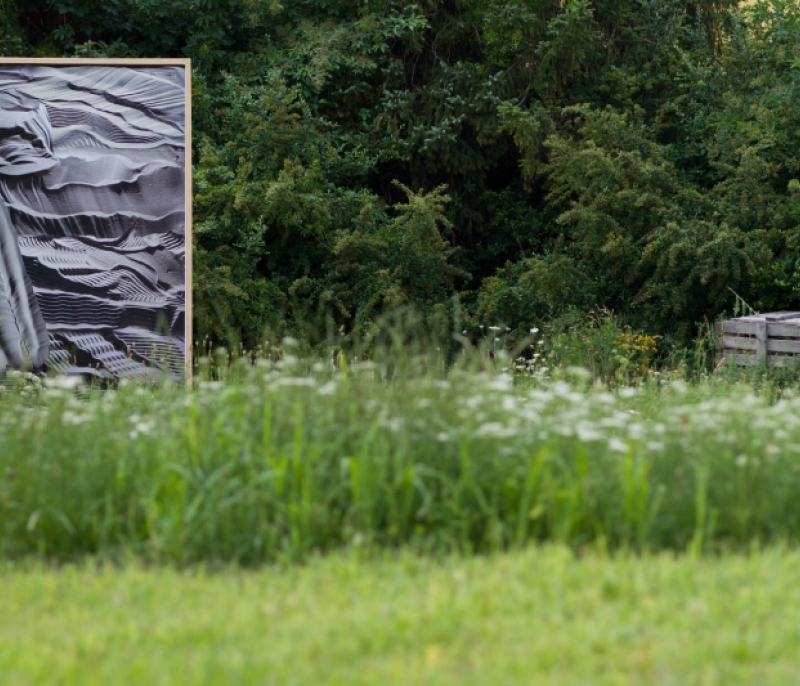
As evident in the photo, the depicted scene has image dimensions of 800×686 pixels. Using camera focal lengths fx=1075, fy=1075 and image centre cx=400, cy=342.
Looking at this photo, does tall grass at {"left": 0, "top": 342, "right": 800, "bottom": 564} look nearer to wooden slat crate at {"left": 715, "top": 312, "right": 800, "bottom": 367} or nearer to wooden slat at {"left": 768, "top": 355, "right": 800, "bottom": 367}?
wooden slat at {"left": 768, "top": 355, "right": 800, "bottom": 367}

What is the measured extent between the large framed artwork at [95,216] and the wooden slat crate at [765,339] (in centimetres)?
524

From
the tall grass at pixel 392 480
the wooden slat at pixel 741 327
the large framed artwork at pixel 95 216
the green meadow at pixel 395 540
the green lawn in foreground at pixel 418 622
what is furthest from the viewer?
the wooden slat at pixel 741 327

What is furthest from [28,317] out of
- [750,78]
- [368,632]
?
[750,78]

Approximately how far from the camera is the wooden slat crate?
10156mm

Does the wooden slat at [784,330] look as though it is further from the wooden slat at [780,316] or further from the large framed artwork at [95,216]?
the large framed artwork at [95,216]

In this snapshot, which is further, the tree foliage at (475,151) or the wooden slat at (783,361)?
the tree foliage at (475,151)

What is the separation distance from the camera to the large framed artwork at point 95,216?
9141 mm

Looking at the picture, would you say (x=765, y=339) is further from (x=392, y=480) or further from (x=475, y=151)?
(x=392, y=480)

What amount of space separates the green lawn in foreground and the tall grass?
21 cm

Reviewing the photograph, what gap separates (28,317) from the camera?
9.15 metres

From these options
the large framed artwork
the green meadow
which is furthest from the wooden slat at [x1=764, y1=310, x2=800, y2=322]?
the green meadow

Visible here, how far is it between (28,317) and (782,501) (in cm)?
679

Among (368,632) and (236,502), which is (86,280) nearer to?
(236,502)

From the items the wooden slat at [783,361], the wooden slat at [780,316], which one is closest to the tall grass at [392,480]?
the wooden slat at [783,361]
